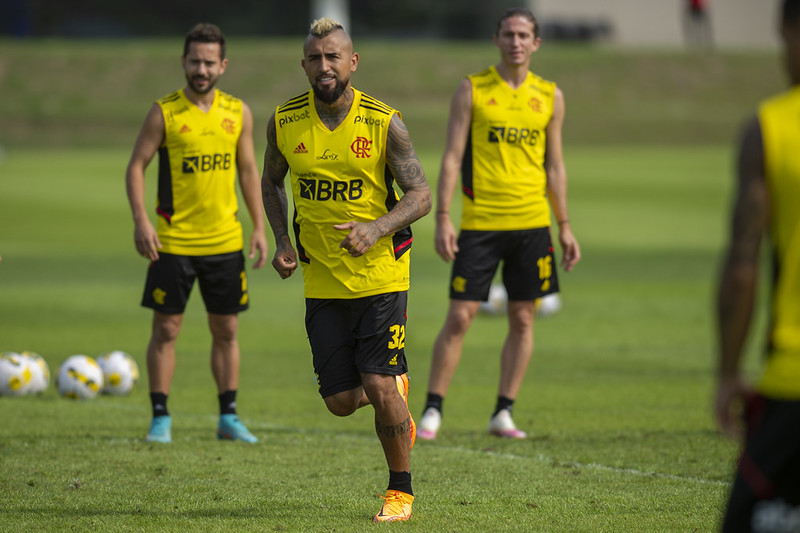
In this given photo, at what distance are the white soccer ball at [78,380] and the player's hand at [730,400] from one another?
23.4 ft

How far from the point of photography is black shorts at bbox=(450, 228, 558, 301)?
8.12 m

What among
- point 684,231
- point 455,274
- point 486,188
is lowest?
point 684,231

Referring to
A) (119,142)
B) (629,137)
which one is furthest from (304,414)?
(629,137)

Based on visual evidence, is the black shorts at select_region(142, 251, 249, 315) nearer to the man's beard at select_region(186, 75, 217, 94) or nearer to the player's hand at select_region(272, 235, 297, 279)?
the man's beard at select_region(186, 75, 217, 94)

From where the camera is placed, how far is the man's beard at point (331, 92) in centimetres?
556

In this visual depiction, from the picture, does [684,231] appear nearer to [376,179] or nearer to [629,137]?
[376,179]

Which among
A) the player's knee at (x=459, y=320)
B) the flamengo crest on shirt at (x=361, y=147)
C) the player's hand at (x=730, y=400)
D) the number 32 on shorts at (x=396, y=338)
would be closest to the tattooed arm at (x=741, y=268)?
the player's hand at (x=730, y=400)

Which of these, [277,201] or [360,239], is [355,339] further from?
[277,201]

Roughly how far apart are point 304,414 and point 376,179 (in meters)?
3.79

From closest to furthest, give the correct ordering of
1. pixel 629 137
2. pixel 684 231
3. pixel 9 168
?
pixel 684 231
pixel 9 168
pixel 629 137

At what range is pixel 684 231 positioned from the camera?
25.1 meters

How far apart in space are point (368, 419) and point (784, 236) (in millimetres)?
6054

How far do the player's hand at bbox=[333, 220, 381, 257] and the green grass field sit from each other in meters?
1.32

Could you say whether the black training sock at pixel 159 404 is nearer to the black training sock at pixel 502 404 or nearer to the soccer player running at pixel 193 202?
the soccer player running at pixel 193 202
